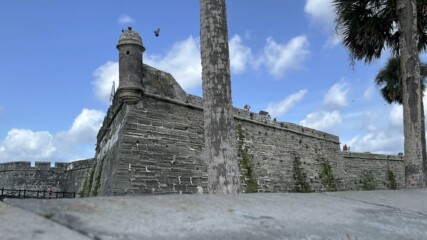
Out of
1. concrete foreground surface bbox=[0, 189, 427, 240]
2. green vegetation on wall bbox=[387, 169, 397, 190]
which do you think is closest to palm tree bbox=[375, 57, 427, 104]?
green vegetation on wall bbox=[387, 169, 397, 190]

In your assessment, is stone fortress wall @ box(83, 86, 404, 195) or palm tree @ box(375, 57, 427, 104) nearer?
stone fortress wall @ box(83, 86, 404, 195)

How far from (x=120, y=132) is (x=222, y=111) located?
19.6 feet

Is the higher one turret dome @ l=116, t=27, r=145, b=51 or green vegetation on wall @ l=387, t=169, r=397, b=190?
turret dome @ l=116, t=27, r=145, b=51

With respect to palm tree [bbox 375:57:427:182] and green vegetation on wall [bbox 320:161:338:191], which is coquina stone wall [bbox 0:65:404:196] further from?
palm tree [bbox 375:57:427:182]

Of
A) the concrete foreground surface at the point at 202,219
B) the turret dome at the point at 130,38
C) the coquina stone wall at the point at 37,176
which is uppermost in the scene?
the turret dome at the point at 130,38

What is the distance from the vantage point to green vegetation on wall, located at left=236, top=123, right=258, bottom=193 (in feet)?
45.6

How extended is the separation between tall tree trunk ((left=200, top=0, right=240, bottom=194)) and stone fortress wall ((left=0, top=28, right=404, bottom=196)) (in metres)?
4.85

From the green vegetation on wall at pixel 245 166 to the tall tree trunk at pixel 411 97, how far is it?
548 cm

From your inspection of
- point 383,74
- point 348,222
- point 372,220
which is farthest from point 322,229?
point 383,74

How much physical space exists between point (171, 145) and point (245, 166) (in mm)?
3551

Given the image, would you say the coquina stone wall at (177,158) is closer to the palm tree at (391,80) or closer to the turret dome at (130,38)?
the turret dome at (130,38)

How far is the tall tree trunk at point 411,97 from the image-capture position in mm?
9281

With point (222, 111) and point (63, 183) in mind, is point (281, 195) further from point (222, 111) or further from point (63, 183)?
point (63, 183)

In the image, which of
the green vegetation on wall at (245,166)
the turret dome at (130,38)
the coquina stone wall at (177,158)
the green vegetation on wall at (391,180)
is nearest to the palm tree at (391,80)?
the coquina stone wall at (177,158)
